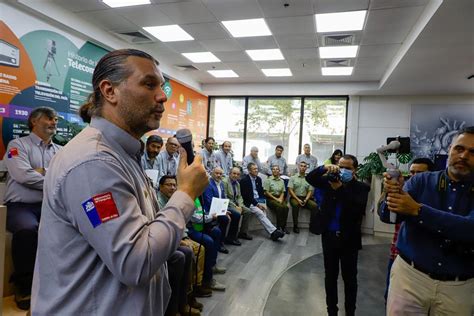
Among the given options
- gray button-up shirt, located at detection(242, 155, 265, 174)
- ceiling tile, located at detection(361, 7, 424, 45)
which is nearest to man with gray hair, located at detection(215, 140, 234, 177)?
gray button-up shirt, located at detection(242, 155, 265, 174)

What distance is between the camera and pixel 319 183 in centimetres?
238

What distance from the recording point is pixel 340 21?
3848 mm

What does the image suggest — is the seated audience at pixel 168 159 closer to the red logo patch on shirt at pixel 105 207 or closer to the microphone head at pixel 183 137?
the microphone head at pixel 183 137

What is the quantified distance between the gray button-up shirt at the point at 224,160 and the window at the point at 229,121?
5.97 ft

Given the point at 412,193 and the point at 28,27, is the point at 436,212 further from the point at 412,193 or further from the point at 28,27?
the point at 28,27

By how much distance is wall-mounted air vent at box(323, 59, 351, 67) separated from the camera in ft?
17.9

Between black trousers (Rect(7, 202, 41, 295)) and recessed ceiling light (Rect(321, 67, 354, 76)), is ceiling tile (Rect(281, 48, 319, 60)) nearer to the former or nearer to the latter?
recessed ceiling light (Rect(321, 67, 354, 76))

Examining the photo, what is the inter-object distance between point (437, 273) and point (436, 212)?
1.06 feet

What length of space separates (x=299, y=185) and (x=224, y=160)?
5.36ft

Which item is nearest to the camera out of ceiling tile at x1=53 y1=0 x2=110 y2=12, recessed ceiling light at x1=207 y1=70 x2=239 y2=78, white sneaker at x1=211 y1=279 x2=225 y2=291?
white sneaker at x1=211 y1=279 x2=225 y2=291

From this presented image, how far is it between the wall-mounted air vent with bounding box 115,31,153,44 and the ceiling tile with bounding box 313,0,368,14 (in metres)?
2.69

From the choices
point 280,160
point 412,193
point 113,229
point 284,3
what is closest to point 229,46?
point 284,3

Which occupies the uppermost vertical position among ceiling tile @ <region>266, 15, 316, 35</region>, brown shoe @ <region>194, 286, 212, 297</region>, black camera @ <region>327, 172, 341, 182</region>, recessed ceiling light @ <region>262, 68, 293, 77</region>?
ceiling tile @ <region>266, 15, 316, 35</region>

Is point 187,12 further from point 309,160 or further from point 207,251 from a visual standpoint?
point 309,160
